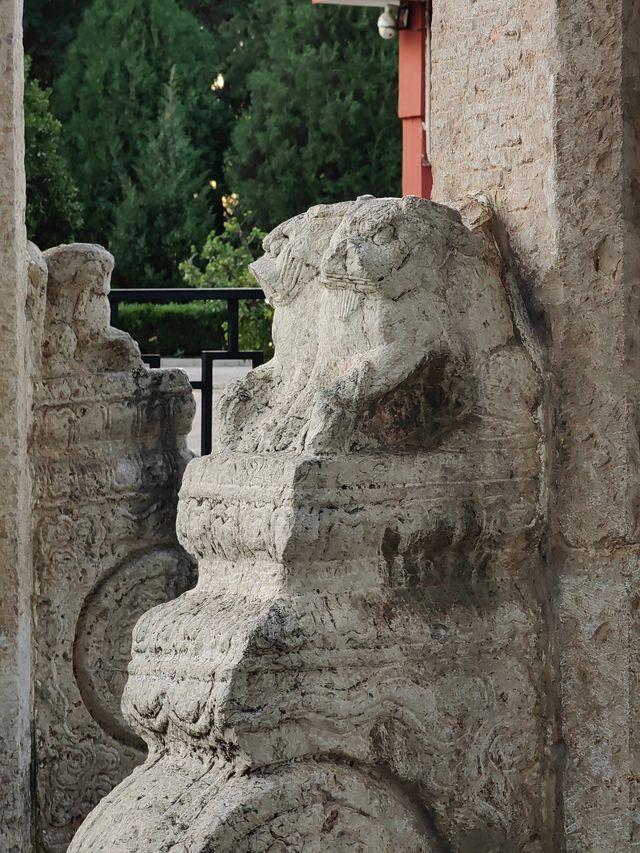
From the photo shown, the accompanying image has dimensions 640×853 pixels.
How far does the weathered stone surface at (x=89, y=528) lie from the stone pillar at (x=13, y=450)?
125 mm

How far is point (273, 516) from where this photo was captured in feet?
9.63

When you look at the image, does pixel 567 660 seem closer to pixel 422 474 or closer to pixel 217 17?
pixel 422 474

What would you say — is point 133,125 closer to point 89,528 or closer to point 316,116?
point 316,116

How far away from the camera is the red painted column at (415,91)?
10.3 meters

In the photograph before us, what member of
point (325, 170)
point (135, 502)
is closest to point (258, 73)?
point (325, 170)

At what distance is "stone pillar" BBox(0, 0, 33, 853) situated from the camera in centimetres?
379

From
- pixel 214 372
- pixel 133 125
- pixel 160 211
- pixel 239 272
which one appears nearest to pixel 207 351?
pixel 214 372

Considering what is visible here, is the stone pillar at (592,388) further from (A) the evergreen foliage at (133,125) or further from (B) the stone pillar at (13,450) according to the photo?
(A) the evergreen foliage at (133,125)

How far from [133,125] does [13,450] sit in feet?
52.5

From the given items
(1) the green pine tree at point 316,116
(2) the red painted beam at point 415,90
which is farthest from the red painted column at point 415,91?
(1) the green pine tree at point 316,116

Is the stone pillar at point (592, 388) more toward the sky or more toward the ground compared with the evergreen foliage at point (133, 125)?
more toward the ground

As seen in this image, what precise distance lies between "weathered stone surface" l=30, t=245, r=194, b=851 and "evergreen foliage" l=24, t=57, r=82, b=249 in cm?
1325

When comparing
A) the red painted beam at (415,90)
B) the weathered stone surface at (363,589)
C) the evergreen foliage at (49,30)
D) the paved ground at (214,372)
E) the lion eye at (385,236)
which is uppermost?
the evergreen foliage at (49,30)

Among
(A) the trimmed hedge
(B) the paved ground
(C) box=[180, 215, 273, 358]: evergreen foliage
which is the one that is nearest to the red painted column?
(C) box=[180, 215, 273, 358]: evergreen foliage
